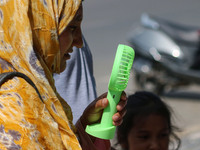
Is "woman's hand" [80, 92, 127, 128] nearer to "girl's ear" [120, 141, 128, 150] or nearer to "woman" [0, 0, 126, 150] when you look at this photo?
"woman" [0, 0, 126, 150]

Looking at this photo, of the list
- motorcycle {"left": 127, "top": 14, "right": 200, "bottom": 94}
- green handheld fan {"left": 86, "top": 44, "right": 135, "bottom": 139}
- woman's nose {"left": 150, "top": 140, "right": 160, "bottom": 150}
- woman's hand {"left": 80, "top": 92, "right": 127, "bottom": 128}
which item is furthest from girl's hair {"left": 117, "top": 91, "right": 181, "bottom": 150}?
motorcycle {"left": 127, "top": 14, "right": 200, "bottom": 94}

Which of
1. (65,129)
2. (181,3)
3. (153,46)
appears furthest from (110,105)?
(181,3)

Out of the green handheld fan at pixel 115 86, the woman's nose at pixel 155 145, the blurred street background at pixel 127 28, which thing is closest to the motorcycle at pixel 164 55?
the blurred street background at pixel 127 28

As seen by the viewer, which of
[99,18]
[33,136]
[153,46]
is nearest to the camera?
[33,136]

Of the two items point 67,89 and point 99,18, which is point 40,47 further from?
point 99,18

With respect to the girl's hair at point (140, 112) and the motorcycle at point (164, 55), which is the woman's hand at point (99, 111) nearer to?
the girl's hair at point (140, 112)

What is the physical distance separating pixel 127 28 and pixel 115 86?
36.5ft

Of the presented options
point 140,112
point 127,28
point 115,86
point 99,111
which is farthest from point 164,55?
point 115,86

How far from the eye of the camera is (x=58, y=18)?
188cm

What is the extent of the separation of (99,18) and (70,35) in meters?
12.9

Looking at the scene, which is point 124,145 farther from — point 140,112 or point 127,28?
point 127,28

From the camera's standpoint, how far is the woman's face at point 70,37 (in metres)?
1.91

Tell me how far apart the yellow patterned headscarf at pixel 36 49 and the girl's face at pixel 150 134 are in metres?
1.06

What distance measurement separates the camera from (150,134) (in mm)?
2846
